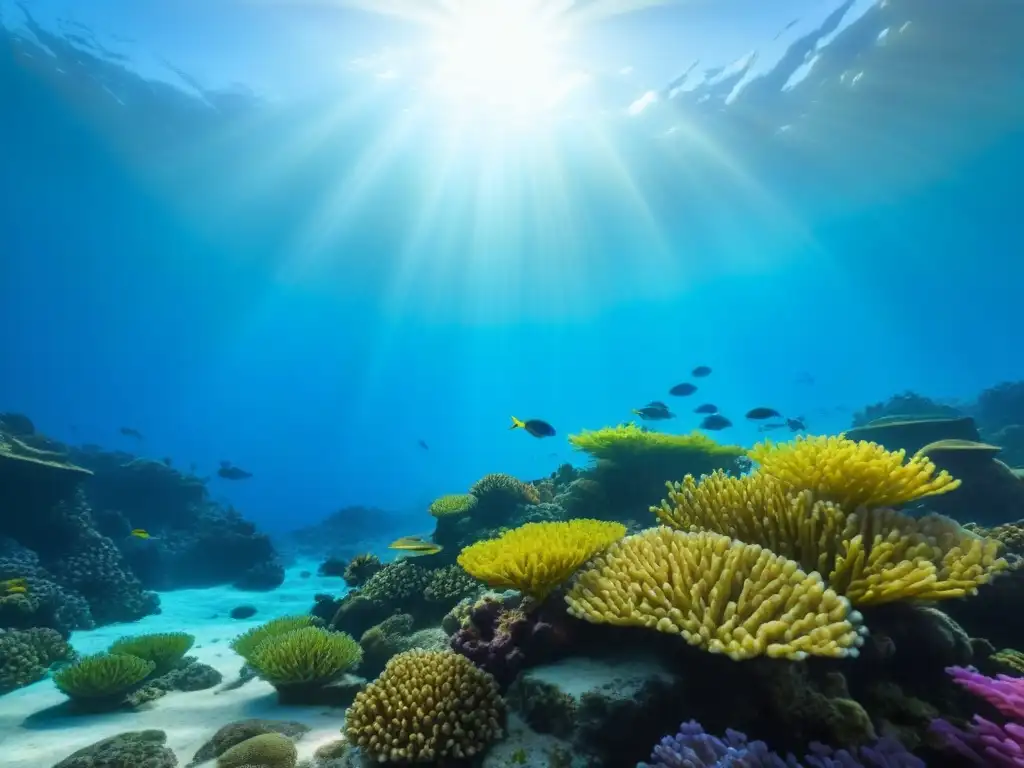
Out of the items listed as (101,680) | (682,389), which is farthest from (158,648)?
(682,389)

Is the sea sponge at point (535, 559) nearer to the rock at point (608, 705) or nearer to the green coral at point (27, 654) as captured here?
the rock at point (608, 705)

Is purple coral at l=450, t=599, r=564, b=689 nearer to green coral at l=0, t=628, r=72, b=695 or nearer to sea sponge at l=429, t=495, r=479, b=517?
sea sponge at l=429, t=495, r=479, b=517

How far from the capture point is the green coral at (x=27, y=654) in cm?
764

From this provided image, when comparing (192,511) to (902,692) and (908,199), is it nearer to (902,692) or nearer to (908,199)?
(902,692)

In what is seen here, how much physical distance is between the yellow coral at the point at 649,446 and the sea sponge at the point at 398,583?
3.29m

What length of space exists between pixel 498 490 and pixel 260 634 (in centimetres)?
406

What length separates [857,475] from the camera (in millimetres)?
3328

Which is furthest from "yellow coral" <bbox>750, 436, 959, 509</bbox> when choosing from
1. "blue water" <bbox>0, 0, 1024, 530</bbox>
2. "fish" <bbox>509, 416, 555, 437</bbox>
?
"blue water" <bbox>0, 0, 1024, 530</bbox>

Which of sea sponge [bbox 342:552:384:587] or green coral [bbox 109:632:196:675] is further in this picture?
sea sponge [bbox 342:552:384:587]

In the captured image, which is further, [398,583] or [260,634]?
[398,583]

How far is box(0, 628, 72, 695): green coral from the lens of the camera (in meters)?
7.64

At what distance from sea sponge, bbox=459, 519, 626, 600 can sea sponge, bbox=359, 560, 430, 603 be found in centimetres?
394

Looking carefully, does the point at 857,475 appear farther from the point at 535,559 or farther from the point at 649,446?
the point at 649,446

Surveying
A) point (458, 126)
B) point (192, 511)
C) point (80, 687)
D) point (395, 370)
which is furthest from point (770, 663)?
point (395, 370)
